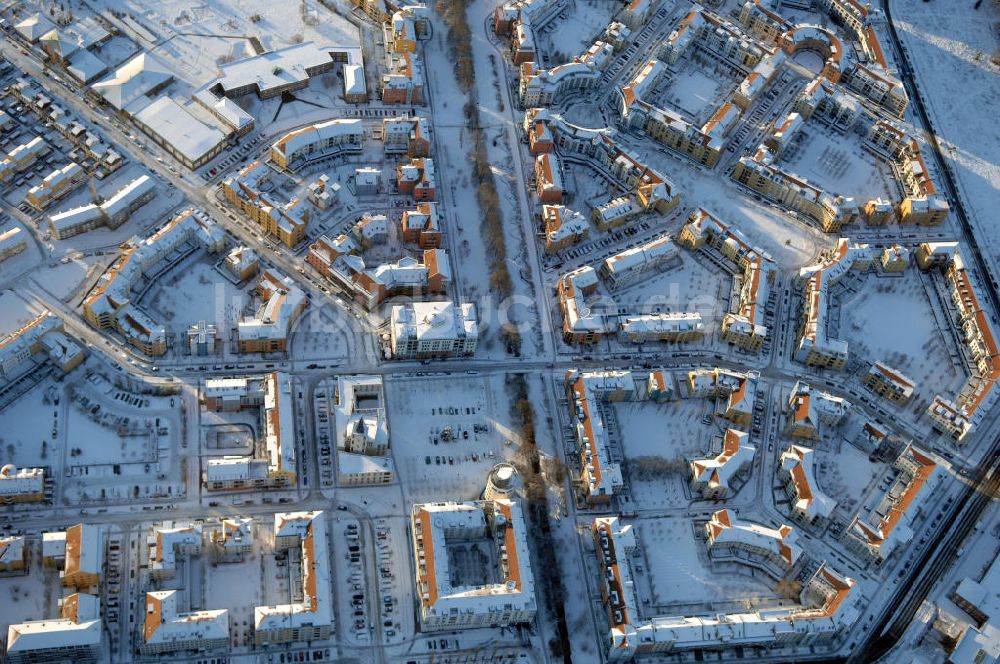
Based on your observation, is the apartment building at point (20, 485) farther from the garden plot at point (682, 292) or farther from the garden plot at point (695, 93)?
the garden plot at point (695, 93)

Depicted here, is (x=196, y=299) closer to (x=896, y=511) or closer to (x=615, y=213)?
(x=615, y=213)

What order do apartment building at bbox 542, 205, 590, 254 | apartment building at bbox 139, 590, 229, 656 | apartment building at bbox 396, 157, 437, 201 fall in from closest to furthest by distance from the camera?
apartment building at bbox 139, 590, 229, 656 < apartment building at bbox 542, 205, 590, 254 < apartment building at bbox 396, 157, 437, 201

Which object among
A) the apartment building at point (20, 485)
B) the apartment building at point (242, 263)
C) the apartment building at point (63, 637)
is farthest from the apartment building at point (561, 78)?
the apartment building at point (63, 637)

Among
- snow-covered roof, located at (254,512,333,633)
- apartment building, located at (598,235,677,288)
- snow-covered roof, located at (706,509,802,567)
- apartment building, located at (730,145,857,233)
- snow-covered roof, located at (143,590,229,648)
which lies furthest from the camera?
apartment building, located at (730,145,857,233)

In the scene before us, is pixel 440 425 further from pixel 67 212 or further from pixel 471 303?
pixel 67 212

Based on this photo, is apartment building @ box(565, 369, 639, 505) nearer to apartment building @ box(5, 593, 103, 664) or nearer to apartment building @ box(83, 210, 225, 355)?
apartment building @ box(83, 210, 225, 355)

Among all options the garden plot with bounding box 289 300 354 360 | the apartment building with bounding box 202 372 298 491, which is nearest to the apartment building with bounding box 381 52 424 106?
the garden plot with bounding box 289 300 354 360

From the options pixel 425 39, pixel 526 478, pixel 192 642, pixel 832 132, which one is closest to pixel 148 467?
pixel 192 642
